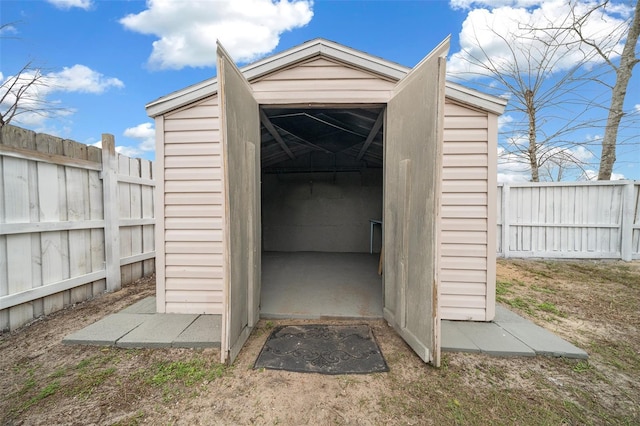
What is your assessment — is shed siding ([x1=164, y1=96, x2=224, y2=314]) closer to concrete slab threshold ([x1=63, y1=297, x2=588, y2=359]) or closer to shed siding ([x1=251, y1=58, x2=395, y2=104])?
concrete slab threshold ([x1=63, y1=297, x2=588, y2=359])

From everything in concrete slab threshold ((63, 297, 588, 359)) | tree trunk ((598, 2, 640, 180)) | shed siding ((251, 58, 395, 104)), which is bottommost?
concrete slab threshold ((63, 297, 588, 359))

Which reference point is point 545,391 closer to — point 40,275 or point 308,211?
point 40,275

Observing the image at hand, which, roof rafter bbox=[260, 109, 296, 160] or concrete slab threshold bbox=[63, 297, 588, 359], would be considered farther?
roof rafter bbox=[260, 109, 296, 160]

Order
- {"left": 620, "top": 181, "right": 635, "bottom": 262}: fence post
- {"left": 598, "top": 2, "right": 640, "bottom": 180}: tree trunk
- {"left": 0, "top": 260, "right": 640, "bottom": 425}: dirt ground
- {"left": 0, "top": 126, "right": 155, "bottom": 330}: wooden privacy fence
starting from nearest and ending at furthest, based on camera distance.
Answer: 1. {"left": 0, "top": 260, "right": 640, "bottom": 425}: dirt ground
2. {"left": 0, "top": 126, "right": 155, "bottom": 330}: wooden privacy fence
3. {"left": 620, "top": 181, "right": 635, "bottom": 262}: fence post
4. {"left": 598, "top": 2, "right": 640, "bottom": 180}: tree trunk

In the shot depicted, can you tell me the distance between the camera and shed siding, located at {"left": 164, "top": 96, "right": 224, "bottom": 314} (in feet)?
9.07

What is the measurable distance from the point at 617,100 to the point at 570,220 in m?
3.69

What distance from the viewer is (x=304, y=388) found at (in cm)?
175

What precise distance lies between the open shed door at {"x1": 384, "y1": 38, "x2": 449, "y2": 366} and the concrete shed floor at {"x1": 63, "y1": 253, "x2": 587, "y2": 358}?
0.38 meters

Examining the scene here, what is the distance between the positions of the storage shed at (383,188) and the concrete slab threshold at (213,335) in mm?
158

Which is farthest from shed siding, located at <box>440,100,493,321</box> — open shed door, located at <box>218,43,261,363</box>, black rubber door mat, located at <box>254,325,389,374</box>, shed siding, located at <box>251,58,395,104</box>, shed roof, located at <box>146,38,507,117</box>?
open shed door, located at <box>218,43,261,363</box>

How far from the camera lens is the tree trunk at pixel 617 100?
6.32 meters

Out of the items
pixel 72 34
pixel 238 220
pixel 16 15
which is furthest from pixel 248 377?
pixel 16 15

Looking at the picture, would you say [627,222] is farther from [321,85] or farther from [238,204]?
[238,204]

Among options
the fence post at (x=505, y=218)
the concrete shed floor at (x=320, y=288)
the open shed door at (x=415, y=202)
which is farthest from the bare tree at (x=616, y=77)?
the open shed door at (x=415, y=202)
